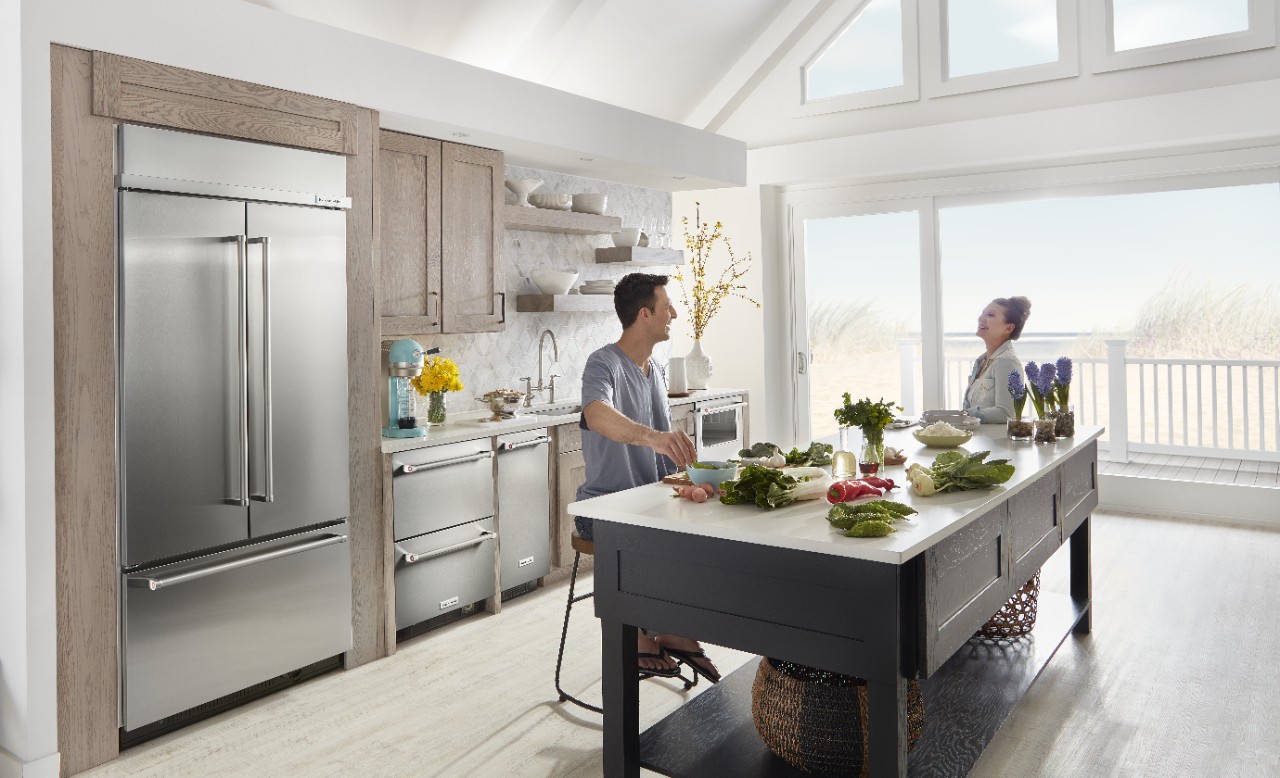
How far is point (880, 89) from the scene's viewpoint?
6809 mm

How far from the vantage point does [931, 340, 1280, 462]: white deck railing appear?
20.8ft

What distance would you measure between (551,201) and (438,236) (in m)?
1.04

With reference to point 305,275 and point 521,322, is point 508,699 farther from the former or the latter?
point 521,322

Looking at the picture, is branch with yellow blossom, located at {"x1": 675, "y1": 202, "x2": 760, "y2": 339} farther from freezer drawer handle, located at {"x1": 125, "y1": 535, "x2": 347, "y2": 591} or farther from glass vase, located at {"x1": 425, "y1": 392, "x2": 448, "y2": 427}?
freezer drawer handle, located at {"x1": 125, "y1": 535, "x2": 347, "y2": 591}

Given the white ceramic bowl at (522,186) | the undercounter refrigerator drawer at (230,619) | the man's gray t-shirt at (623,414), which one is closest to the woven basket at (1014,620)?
the man's gray t-shirt at (623,414)

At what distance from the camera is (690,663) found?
11.3ft

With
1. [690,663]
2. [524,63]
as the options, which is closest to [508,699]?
[690,663]

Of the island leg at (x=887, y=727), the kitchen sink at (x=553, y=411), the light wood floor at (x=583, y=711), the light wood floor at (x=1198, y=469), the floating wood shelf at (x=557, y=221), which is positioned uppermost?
the floating wood shelf at (x=557, y=221)

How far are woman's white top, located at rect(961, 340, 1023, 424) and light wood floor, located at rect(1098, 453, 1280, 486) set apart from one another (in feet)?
9.86

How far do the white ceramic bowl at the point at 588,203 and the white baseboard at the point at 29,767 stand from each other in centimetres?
384

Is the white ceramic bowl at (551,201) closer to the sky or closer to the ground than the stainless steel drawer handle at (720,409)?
closer to the sky

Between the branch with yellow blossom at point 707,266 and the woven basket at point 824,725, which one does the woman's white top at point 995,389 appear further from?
the branch with yellow blossom at point 707,266

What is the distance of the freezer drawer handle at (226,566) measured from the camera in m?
3.06

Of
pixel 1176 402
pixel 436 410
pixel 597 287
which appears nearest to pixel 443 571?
pixel 436 410
